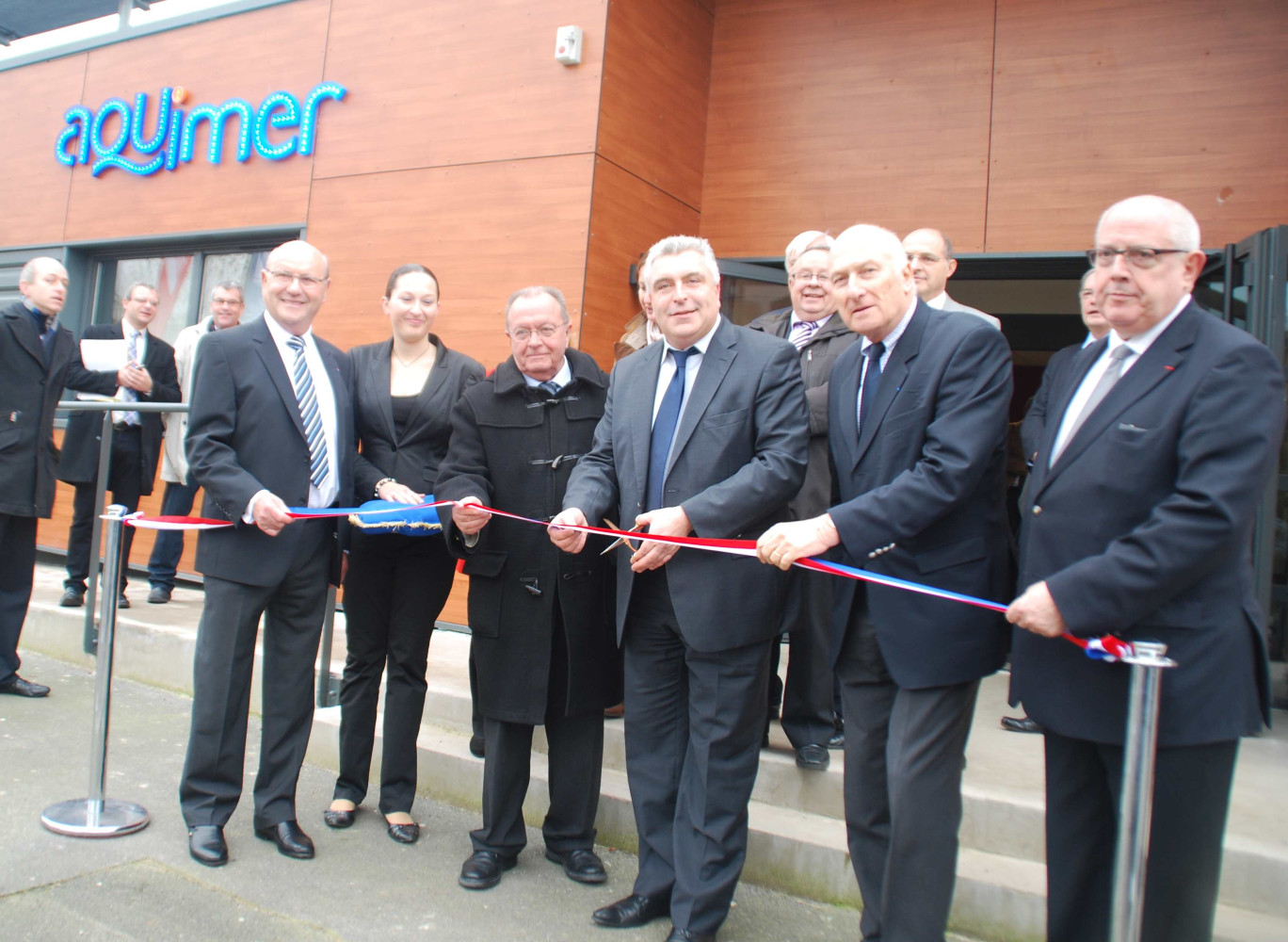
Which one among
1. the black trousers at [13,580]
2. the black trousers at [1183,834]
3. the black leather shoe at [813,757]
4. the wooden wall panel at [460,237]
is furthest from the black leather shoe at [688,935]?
the black trousers at [13,580]

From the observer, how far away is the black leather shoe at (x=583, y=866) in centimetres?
321

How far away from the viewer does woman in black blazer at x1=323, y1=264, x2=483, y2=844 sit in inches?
141

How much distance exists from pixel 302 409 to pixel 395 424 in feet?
1.24

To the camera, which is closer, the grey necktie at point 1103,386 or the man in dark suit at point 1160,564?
the man in dark suit at point 1160,564

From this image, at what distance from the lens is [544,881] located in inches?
126

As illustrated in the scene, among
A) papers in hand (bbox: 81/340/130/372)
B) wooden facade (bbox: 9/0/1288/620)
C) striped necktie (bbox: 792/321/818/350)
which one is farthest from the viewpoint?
papers in hand (bbox: 81/340/130/372)

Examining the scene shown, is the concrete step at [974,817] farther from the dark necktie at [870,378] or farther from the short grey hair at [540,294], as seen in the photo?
the short grey hair at [540,294]

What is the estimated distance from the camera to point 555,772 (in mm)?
3305

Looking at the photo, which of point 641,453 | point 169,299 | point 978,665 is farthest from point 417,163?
point 978,665

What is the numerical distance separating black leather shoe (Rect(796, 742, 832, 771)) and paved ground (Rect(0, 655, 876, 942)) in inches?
17.1

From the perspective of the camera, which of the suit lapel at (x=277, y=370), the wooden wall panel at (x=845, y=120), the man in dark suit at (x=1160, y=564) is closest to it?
the man in dark suit at (x=1160, y=564)

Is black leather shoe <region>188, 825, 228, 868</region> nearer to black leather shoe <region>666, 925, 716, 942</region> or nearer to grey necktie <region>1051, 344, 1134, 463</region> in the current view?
black leather shoe <region>666, 925, 716, 942</region>

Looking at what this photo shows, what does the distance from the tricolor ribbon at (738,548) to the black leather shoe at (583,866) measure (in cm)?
108

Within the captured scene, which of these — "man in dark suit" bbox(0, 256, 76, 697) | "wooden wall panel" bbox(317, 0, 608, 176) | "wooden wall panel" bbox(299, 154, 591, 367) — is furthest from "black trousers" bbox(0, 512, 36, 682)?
"wooden wall panel" bbox(317, 0, 608, 176)
